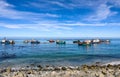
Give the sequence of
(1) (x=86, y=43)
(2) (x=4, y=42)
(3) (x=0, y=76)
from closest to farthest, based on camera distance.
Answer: (3) (x=0, y=76)
(1) (x=86, y=43)
(2) (x=4, y=42)

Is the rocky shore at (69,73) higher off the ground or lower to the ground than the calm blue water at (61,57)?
higher

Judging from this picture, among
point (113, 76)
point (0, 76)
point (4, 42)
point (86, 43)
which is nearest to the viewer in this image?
point (113, 76)

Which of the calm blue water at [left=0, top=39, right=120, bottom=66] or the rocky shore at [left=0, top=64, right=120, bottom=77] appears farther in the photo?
the calm blue water at [left=0, top=39, right=120, bottom=66]

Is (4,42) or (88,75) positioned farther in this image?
(4,42)

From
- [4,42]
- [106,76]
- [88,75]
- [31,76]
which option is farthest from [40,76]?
[4,42]

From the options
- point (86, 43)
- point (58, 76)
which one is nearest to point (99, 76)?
point (58, 76)

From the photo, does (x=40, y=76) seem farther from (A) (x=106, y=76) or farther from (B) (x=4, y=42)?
(B) (x=4, y=42)

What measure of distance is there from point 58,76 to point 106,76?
3.42 meters

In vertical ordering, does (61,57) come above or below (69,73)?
below

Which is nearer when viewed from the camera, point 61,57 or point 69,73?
point 69,73

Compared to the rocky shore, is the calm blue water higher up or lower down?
lower down

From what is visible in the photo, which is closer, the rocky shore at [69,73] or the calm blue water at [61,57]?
the rocky shore at [69,73]

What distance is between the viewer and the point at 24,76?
16.5m

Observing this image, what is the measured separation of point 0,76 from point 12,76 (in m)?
0.87
